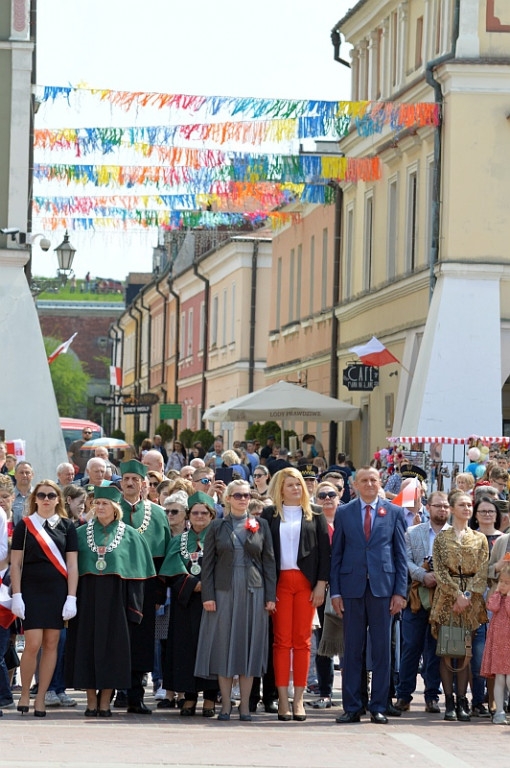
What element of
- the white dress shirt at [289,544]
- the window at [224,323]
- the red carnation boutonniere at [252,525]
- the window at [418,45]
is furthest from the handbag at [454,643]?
the window at [224,323]

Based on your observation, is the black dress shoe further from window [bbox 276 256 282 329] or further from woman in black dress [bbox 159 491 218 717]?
window [bbox 276 256 282 329]

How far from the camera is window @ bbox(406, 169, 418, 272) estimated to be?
102 ft

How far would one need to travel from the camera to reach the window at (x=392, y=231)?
32938mm

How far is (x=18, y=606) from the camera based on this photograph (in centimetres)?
1263

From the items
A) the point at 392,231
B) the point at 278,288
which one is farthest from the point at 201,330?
the point at 392,231

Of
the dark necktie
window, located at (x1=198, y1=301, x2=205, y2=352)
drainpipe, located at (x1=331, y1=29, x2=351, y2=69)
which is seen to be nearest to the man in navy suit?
the dark necktie

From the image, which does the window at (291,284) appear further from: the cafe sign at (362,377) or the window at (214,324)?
the window at (214,324)

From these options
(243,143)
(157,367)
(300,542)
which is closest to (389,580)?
(300,542)

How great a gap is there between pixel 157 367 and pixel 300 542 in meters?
61.7

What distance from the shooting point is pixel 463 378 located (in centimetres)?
2759

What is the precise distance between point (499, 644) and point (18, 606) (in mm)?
3752

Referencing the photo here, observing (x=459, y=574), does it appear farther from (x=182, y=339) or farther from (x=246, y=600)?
(x=182, y=339)

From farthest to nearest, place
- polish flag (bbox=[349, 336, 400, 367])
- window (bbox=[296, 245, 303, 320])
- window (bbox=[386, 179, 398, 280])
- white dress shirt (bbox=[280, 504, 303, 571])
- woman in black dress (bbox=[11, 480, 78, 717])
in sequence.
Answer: window (bbox=[296, 245, 303, 320])
window (bbox=[386, 179, 398, 280])
polish flag (bbox=[349, 336, 400, 367])
white dress shirt (bbox=[280, 504, 303, 571])
woman in black dress (bbox=[11, 480, 78, 717])

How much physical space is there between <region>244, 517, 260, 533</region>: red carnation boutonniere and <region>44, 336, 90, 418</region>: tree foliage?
8629 cm
